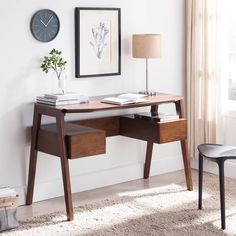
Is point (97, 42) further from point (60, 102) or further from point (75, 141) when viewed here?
point (75, 141)

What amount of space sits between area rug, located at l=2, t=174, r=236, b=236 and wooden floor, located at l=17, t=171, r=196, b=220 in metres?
0.12

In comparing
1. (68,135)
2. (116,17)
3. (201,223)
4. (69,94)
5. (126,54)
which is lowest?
(201,223)

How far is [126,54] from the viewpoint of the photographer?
460 cm

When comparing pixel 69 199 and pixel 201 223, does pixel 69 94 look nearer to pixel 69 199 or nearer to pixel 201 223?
pixel 69 199

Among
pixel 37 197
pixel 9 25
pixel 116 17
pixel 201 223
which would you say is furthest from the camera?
pixel 116 17

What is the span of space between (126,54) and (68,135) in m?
1.19

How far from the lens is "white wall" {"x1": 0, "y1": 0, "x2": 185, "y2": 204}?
156 inches

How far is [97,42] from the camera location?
14.3ft

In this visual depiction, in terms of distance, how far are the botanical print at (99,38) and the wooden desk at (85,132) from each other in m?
0.41

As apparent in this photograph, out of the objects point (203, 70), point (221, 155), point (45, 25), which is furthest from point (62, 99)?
point (203, 70)

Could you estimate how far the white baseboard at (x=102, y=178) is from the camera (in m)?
4.22

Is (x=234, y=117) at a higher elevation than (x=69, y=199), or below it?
higher

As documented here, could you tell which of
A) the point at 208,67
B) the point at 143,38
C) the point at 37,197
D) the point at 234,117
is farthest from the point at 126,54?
the point at 37,197

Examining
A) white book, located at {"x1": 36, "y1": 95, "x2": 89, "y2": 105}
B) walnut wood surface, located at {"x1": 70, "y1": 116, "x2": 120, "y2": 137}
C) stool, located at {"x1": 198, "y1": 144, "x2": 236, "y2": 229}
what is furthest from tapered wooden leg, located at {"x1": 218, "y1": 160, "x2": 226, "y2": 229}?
walnut wood surface, located at {"x1": 70, "y1": 116, "x2": 120, "y2": 137}
